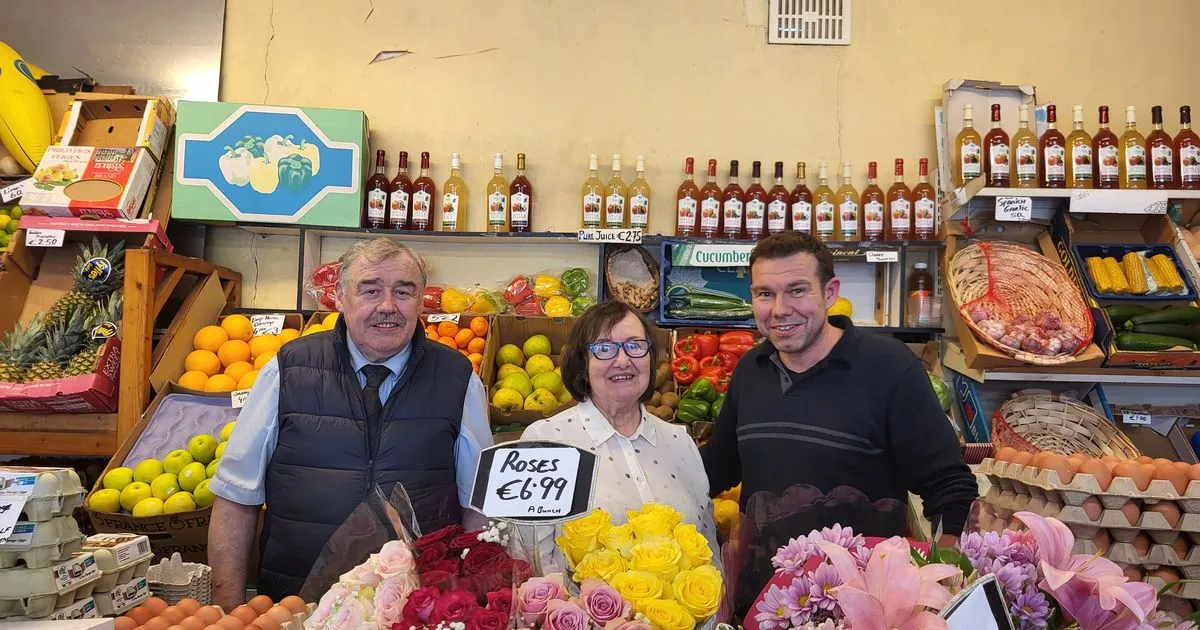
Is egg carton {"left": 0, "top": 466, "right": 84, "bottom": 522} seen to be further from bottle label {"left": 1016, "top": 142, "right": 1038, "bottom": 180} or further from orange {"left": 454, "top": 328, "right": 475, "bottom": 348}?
bottle label {"left": 1016, "top": 142, "right": 1038, "bottom": 180}

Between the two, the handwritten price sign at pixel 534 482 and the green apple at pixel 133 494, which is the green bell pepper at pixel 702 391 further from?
the handwritten price sign at pixel 534 482

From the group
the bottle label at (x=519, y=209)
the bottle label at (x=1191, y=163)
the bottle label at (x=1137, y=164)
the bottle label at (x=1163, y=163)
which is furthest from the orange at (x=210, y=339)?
the bottle label at (x=1191, y=163)

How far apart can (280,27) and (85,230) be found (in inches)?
61.1

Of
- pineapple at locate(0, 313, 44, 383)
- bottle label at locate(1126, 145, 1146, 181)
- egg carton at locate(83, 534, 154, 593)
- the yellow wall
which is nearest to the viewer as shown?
egg carton at locate(83, 534, 154, 593)

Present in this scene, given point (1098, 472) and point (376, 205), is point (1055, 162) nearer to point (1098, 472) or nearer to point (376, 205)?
point (1098, 472)

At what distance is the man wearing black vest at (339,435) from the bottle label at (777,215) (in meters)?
2.29

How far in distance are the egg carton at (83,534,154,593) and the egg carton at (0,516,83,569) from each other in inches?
2.7

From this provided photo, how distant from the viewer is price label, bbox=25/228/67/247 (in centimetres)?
332

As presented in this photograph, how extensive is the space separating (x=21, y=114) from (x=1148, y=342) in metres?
5.31

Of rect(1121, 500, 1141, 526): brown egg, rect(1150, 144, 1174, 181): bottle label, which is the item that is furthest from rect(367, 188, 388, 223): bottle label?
rect(1150, 144, 1174, 181): bottle label

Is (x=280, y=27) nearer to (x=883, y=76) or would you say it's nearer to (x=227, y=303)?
(x=227, y=303)

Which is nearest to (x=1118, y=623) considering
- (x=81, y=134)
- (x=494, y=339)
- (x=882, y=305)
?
(x=494, y=339)

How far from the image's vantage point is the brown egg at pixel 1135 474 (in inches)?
52.8

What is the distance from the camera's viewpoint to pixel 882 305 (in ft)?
12.8
